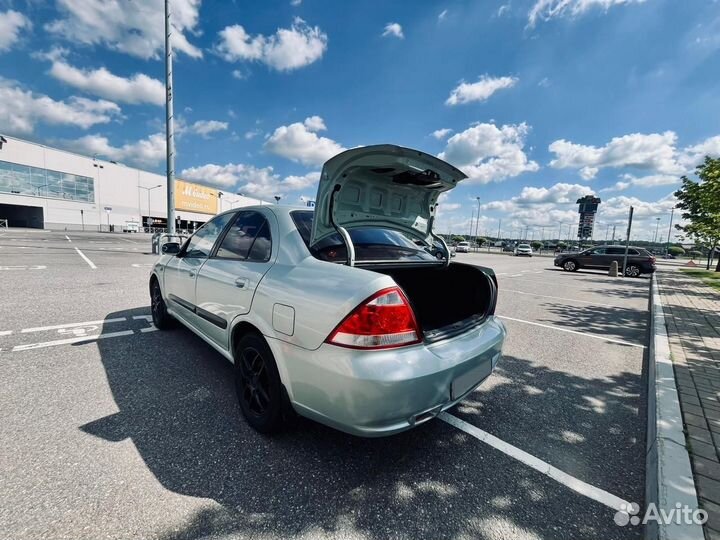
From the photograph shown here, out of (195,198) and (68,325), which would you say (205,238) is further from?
(195,198)

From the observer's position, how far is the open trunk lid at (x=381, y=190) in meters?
2.40

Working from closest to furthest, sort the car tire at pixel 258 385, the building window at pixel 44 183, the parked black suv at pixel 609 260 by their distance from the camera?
the car tire at pixel 258 385
the parked black suv at pixel 609 260
the building window at pixel 44 183

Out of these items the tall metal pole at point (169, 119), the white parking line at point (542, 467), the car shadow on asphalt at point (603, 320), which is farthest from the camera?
the tall metal pole at point (169, 119)

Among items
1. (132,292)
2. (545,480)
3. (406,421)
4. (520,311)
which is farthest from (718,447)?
(132,292)

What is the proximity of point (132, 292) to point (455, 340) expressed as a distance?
7276 mm

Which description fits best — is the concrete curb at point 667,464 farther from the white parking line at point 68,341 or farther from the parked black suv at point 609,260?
the parked black suv at point 609,260

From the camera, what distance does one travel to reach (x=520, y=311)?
22.9ft

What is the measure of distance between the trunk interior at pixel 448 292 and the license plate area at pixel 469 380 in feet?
1.13

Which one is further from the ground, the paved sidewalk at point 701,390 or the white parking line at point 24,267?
the paved sidewalk at point 701,390

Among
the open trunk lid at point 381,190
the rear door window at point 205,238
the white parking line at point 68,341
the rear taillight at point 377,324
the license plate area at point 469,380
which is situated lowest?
the white parking line at point 68,341

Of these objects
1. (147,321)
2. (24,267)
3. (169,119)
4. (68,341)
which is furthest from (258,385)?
(169,119)

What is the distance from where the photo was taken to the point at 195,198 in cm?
6669

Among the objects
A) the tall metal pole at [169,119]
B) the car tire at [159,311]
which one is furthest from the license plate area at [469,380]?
the tall metal pole at [169,119]

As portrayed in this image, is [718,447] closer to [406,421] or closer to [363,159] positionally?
[406,421]
